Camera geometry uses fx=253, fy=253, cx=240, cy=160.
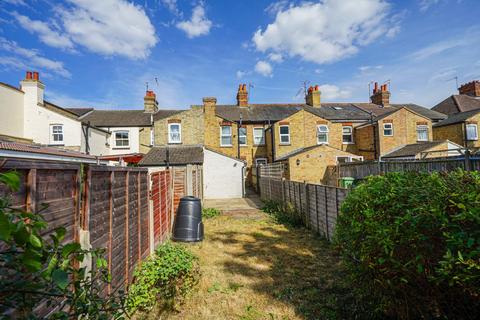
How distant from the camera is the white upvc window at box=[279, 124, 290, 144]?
23.4 metres

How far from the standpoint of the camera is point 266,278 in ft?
16.5

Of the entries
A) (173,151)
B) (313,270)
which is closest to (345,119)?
(173,151)

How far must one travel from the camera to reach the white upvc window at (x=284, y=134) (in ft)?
76.7

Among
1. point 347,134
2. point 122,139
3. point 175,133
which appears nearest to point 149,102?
point 122,139

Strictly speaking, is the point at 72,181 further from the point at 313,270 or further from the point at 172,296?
the point at 313,270

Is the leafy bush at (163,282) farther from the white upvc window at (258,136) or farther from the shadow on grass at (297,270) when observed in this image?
the white upvc window at (258,136)

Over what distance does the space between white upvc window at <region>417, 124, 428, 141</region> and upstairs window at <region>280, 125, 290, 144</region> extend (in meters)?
12.1

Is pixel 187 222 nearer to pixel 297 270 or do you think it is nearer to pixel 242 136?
pixel 297 270

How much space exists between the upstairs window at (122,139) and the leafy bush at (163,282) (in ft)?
73.3

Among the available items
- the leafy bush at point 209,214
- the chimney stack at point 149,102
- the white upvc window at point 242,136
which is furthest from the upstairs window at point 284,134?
the chimney stack at point 149,102

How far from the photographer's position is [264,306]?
13.2 ft

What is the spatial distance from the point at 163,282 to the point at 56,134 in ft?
67.9

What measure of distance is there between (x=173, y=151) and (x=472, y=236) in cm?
2038

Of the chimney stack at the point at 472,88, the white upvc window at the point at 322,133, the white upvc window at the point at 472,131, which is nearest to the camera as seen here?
the white upvc window at the point at 472,131
